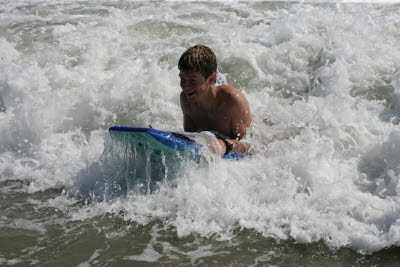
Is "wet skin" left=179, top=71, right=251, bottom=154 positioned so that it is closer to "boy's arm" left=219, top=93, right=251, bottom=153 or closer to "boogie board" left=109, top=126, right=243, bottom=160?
"boy's arm" left=219, top=93, right=251, bottom=153

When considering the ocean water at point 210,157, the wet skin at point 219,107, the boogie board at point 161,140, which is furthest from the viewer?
the wet skin at point 219,107

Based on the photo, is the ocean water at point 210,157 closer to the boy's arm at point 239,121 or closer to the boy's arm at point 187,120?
the boy's arm at point 239,121

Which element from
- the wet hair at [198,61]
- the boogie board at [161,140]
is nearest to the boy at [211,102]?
the wet hair at [198,61]

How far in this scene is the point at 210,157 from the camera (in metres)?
3.96

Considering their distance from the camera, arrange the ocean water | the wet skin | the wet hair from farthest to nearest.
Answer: the wet skin < the wet hair < the ocean water

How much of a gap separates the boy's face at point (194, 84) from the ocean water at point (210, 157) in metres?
0.64

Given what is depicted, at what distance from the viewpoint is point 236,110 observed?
4.17m

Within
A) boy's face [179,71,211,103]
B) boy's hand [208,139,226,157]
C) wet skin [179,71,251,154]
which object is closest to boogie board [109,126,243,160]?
boy's hand [208,139,226,157]

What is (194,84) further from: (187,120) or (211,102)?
(187,120)

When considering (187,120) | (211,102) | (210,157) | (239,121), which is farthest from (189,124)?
(210,157)

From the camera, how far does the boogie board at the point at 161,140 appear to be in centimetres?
380

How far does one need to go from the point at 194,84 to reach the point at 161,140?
600 millimetres

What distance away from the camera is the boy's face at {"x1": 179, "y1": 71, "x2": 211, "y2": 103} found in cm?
398

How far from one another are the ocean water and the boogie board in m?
0.14
